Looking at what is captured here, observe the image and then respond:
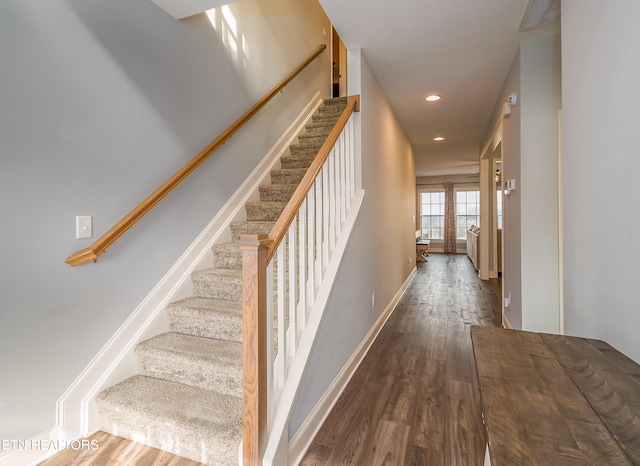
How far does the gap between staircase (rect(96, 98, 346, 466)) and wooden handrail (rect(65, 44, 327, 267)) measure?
63 cm

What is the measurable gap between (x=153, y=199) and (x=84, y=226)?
403mm

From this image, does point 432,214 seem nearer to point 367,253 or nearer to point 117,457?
point 367,253

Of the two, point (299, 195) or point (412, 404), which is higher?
point (299, 195)

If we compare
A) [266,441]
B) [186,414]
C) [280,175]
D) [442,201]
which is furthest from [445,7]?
[442,201]

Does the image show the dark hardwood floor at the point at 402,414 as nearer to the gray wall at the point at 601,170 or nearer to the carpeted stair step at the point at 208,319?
the carpeted stair step at the point at 208,319

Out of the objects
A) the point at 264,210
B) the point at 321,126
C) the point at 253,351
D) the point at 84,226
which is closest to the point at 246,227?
the point at 264,210

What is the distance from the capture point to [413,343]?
306 cm

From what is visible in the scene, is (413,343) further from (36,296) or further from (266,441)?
(36,296)

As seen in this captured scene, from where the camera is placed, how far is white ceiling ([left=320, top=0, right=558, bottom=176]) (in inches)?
84.4

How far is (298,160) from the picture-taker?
3.54m

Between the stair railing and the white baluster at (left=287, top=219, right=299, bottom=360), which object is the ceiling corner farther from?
the white baluster at (left=287, top=219, right=299, bottom=360)

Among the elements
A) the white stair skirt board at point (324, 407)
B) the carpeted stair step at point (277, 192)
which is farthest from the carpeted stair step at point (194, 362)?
the carpeted stair step at point (277, 192)

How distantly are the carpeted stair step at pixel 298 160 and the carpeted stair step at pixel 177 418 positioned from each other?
238 centimetres

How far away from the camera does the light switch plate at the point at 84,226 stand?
173cm
